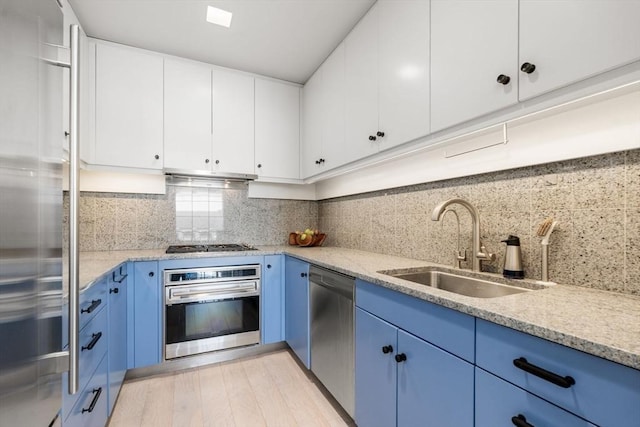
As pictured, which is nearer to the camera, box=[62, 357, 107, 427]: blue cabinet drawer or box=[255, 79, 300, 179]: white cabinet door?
box=[62, 357, 107, 427]: blue cabinet drawer

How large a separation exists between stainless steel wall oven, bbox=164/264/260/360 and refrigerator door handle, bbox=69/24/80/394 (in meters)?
1.63

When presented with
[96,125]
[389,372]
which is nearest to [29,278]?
[389,372]

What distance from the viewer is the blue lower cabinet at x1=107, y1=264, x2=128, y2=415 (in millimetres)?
1645

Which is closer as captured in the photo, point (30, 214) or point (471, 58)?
point (30, 214)

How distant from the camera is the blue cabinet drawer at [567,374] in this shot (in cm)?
58

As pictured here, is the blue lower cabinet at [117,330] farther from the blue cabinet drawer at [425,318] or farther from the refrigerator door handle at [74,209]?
the blue cabinet drawer at [425,318]

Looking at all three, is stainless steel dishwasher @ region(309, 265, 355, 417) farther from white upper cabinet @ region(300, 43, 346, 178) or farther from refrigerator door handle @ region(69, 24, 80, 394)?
refrigerator door handle @ region(69, 24, 80, 394)

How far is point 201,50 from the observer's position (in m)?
2.29

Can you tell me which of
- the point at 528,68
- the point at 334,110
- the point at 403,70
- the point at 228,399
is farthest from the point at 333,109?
the point at 228,399

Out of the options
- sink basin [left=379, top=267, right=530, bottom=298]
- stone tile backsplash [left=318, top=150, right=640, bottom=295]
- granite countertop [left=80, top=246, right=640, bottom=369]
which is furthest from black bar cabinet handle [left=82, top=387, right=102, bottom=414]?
stone tile backsplash [left=318, top=150, right=640, bottom=295]

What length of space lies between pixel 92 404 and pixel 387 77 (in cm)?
212

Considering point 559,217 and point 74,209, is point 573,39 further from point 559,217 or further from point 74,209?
point 74,209

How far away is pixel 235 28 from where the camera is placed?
6.59 feet

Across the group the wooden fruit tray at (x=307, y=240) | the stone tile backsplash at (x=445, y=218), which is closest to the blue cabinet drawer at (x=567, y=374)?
the stone tile backsplash at (x=445, y=218)
